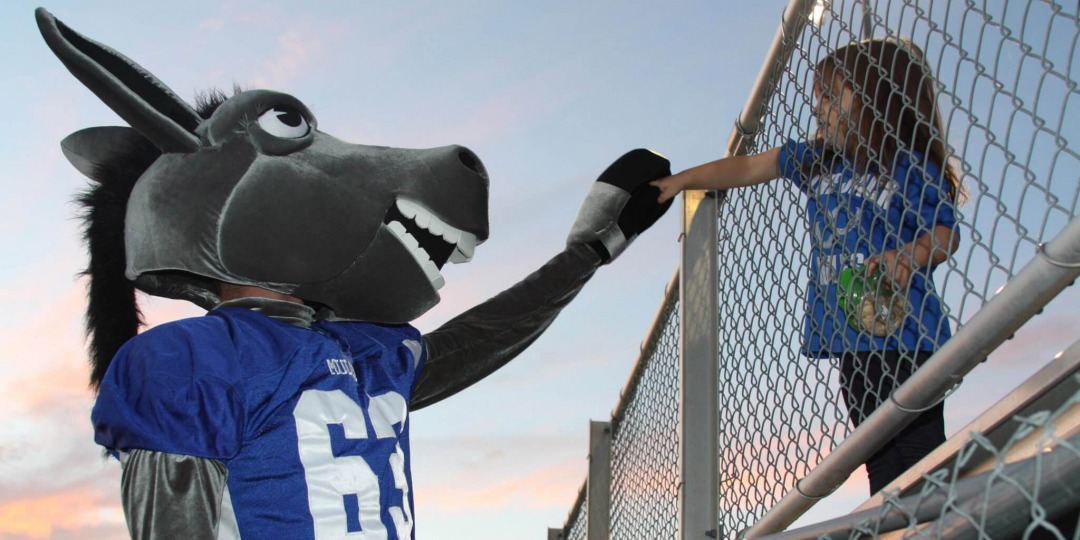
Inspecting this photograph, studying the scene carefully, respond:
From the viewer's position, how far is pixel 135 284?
2.33 metres

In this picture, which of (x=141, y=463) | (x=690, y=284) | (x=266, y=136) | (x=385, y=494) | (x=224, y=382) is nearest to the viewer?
(x=141, y=463)

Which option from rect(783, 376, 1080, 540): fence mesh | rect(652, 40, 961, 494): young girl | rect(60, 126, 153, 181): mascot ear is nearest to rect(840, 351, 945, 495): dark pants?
rect(652, 40, 961, 494): young girl

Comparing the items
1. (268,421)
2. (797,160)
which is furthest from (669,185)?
(268,421)

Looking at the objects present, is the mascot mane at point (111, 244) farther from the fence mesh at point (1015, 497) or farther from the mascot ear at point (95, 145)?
the fence mesh at point (1015, 497)

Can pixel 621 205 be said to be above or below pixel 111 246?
above

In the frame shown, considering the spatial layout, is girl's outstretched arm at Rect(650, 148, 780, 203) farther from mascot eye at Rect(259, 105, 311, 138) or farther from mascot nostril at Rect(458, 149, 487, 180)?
mascot eye at Rect(259, 105, 311, 138)

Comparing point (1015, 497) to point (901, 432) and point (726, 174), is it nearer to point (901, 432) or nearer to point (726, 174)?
point (901, 432)

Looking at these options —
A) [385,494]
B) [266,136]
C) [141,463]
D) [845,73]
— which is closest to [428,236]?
[266,136]

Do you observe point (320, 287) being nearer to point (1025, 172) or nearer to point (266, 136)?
point (266, 136)

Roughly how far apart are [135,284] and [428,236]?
649 millimetres

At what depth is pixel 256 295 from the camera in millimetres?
2291

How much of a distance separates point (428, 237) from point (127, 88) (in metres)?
0.69

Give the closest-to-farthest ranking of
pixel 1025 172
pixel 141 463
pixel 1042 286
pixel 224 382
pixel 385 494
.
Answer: pixel 1042 286 < pixel 1025 172 < pixel 141 463 < pixel 224 382 < pixel 385 494

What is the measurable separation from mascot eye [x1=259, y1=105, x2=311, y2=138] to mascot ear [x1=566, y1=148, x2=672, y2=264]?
2.82ft
